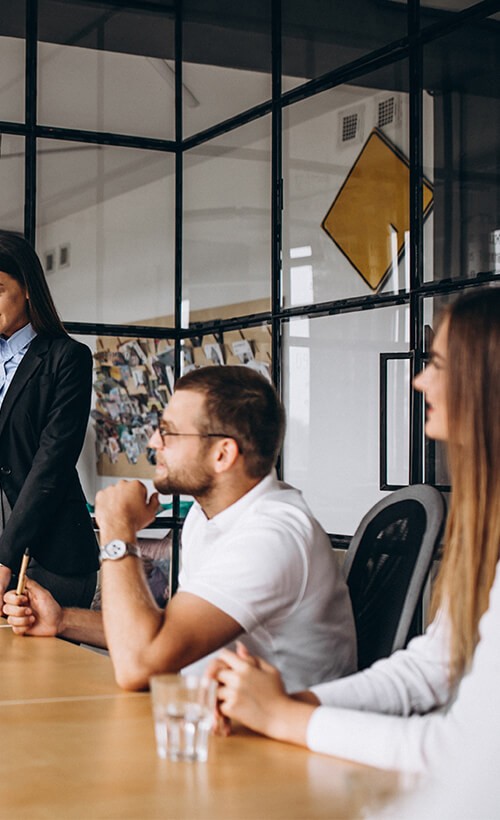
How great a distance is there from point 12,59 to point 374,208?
213 centimetres

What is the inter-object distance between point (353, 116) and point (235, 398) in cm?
256

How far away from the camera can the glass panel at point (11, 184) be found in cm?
552

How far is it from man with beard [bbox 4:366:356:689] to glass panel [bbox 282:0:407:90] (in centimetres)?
253

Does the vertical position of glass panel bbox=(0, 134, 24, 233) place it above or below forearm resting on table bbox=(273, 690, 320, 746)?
above

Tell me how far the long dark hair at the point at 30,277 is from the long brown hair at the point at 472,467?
2002 millimetres

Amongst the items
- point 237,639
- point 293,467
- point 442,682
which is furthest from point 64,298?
point 442,682

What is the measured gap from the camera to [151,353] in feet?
19.1

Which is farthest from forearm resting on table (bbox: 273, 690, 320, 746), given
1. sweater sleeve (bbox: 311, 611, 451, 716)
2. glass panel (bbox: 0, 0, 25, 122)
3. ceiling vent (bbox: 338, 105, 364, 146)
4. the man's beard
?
glass panel (bbox: 0, 0, 25, 122)

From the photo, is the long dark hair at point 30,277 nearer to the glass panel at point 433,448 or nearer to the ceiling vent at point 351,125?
the glass panel at point 433,448

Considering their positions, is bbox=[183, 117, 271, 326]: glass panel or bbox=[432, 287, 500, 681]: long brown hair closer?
bbox=[432, 287, 500, 681]: long brown hair

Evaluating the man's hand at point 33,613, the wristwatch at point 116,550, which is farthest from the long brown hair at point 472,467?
the man's hand at point 33,613

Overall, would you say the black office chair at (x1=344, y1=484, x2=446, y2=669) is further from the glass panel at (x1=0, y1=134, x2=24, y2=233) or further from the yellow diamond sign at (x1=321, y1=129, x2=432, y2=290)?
the glass panel at (x1=0, y1=134, x2=24, y2=233)

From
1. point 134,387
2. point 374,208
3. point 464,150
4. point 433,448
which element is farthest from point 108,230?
point 433,448

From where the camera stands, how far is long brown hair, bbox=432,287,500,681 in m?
1.49
